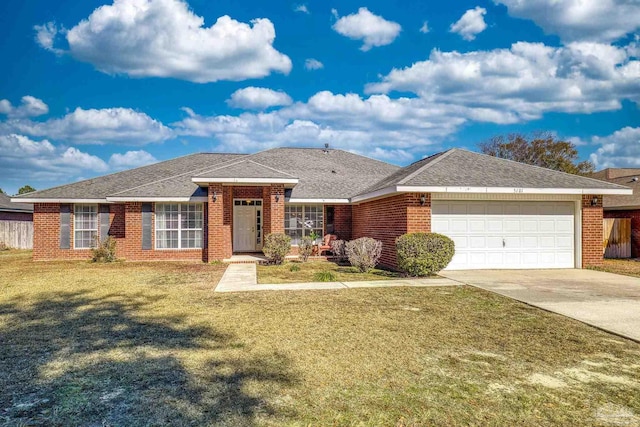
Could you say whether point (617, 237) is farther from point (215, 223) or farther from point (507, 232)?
point (215, 223)

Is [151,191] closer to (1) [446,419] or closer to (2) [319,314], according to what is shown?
(2) [319,314]

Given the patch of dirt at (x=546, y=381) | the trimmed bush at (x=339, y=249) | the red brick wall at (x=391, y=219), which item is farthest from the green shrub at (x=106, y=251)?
the patch of dirt at (x=546, y=381)

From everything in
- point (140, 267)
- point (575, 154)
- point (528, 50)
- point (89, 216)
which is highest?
point (528, 50)

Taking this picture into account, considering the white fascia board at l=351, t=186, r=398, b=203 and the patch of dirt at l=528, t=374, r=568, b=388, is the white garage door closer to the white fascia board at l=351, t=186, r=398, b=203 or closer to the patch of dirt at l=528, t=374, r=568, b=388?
the white fascia board at l=351, t=186, r=398, b=203

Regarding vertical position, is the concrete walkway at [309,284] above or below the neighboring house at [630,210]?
below

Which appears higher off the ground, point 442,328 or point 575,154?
point 575,154

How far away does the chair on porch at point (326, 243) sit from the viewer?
18.0 meters

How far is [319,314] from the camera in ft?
22.8

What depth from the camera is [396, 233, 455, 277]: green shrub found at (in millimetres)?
11080

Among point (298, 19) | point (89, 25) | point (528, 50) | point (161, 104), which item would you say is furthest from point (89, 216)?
point (528, 50)

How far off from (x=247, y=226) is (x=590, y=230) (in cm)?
1409

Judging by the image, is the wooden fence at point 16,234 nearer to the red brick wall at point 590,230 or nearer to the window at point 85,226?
the window at point 85,226

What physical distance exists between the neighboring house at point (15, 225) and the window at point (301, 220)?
1995cm

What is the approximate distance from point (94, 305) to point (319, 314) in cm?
465
